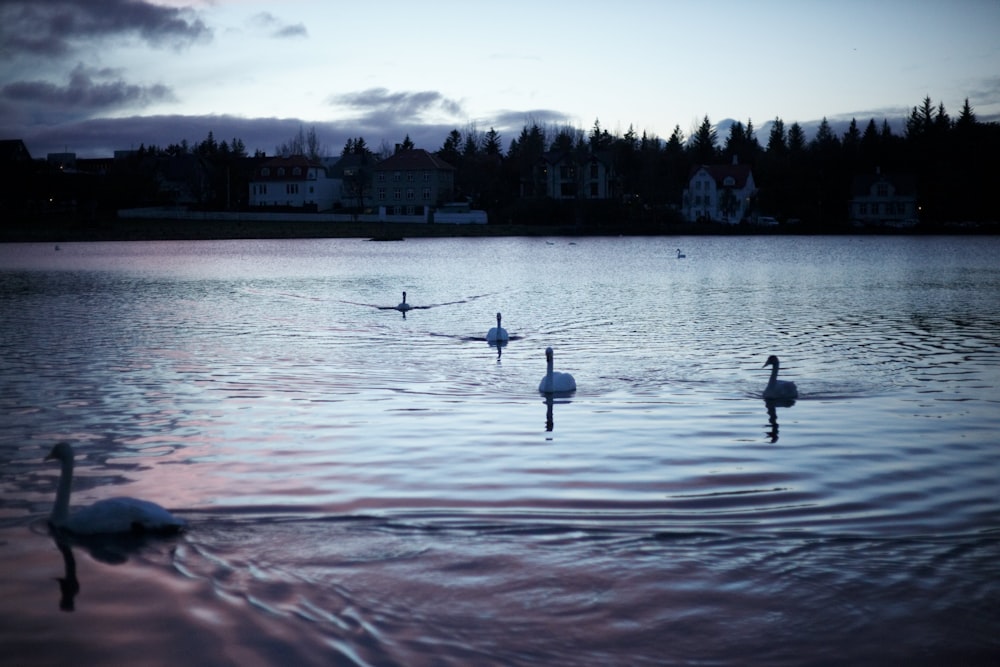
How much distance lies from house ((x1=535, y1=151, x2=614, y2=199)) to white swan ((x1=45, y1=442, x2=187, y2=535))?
116112mm

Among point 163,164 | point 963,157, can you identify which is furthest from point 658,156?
point 163,164

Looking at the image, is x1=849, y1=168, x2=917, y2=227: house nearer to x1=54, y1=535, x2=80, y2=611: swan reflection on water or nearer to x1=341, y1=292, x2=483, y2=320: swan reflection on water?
x1=341, y1=292, x2=483, y2=320: swan reflection on water

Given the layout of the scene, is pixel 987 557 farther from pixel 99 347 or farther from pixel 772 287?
pixel 772 287

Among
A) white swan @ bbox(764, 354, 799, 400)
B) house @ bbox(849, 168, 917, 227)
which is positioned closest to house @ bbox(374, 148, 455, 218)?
house @ bbox(849, 168, 917, 227)

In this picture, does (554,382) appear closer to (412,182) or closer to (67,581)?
(67,581)

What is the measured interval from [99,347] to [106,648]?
55.8ft

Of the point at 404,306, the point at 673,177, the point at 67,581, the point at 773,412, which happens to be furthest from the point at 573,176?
the point at 67,581

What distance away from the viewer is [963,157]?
10619cm

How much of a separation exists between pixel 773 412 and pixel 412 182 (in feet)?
379

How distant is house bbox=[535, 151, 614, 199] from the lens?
4902 inches

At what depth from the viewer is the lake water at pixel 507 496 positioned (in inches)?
281

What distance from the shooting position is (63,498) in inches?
359

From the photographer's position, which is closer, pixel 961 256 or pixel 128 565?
pixel 128 565

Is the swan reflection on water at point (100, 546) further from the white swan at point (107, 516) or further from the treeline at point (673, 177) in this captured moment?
the treeline at point (673, 177)
